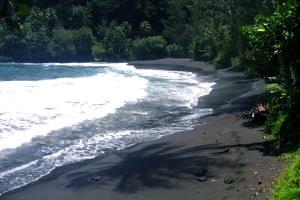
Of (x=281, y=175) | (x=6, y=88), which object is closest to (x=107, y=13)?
(x=6, y=88)

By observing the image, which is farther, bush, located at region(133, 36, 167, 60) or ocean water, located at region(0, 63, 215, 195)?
bush, located at region(133, 36, 167, 60)

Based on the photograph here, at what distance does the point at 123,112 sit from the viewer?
76.7 ft

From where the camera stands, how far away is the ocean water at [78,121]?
14.4 m

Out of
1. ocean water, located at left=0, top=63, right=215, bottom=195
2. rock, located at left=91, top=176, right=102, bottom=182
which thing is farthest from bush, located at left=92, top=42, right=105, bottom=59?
rock, located at left=91, top=176, right=102, bottom=182

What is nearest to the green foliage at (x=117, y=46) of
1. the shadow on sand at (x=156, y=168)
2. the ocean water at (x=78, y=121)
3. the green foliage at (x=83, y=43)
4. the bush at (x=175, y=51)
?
the green foliage at (x=83, y=43)

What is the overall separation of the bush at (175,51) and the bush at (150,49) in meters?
0.87

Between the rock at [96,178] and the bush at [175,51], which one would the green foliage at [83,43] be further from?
the rock at [96,178]

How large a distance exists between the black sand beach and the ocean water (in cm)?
95

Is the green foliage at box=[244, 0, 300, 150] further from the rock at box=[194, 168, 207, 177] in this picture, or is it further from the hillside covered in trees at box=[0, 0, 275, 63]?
the hillside covered in trees at box=[0, 0, 275, 63]

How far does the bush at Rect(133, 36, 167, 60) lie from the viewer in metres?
77.6

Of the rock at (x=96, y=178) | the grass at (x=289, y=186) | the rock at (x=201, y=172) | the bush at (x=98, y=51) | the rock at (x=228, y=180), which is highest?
the grass at (x=289, y=186)

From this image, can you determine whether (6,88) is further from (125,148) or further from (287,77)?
(287,77)

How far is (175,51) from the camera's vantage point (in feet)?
255

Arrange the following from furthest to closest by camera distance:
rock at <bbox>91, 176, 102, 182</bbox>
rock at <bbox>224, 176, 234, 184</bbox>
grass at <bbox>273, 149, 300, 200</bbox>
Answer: rock at <bbox>91, 176, 102, 182</bbox> → rock at <bbox>224, 176, 234, 184</bbox> → grass at <bbox>273, 149, 300, 200</bbox>
